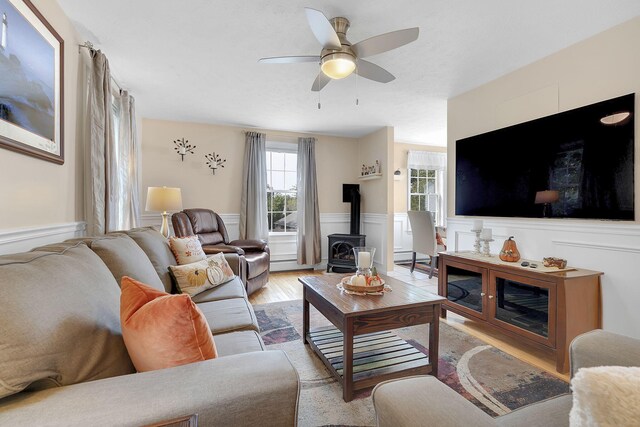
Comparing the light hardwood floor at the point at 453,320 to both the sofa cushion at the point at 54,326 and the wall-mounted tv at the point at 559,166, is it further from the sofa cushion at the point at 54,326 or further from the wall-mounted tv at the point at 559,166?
the sofa cushion at the point at 54,326

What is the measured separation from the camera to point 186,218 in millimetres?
3672

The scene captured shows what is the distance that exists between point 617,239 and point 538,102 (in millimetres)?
1271

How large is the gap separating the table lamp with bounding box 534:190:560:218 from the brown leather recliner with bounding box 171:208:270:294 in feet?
9.48

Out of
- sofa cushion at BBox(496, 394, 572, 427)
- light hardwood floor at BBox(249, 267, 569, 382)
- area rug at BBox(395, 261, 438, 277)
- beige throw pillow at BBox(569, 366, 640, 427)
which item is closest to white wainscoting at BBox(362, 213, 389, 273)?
light hardwood floor at BBox(249, 267, 569, 382)

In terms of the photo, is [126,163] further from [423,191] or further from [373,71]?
[423,191]

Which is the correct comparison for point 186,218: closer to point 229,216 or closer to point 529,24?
point 229,216

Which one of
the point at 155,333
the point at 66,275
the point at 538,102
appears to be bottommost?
the point at 155,333

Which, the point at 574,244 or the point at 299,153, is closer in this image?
the point at 574,244

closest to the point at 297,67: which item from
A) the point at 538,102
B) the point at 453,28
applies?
the point at 453,28

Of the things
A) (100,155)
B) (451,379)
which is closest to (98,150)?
(100,155)

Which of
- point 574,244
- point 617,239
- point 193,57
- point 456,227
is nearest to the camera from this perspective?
point 617,239

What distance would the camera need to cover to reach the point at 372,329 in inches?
66.1

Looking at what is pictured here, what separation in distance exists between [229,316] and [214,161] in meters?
3.39

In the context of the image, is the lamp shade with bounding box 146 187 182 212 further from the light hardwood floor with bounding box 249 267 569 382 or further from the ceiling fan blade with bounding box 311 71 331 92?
the ceiling fan blade with bounding box 311 71 331 92
